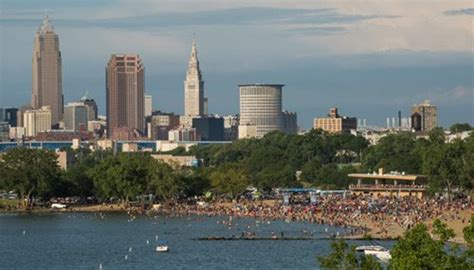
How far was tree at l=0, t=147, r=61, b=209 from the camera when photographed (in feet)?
409

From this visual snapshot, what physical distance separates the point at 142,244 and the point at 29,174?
36661 mm

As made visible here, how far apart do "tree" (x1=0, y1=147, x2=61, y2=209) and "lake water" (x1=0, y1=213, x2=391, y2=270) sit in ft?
27.6

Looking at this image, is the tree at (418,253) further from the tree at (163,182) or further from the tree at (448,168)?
the tree at (163,182)

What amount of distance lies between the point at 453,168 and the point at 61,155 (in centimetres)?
7365

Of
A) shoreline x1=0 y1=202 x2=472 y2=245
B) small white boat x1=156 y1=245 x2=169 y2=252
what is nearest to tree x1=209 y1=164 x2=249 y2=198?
shoreline x1=0 y1=202 x2=472 y2=245

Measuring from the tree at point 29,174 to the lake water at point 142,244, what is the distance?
8411 mm

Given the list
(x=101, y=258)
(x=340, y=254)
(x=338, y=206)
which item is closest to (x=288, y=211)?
(x=338, y=206)

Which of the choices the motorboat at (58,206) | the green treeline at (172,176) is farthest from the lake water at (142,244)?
the green treeline at (172,176)

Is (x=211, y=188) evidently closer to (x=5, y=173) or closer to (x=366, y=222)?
(x=5, y=173)

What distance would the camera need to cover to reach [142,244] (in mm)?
90062

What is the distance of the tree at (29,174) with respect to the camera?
12475cm

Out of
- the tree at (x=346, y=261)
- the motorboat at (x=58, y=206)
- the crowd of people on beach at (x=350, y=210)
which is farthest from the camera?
the motorboat at (x=58, y=206)

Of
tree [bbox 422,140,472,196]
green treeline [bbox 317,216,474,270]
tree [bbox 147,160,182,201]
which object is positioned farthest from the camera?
tree [bbox 147,160,182,201]

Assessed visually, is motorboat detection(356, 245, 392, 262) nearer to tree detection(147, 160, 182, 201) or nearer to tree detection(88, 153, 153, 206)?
tree detection(147, 160, 182, 201)
